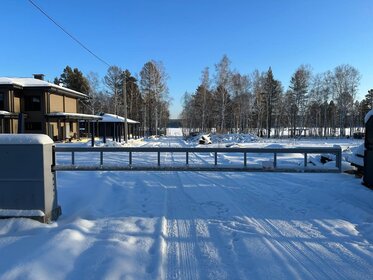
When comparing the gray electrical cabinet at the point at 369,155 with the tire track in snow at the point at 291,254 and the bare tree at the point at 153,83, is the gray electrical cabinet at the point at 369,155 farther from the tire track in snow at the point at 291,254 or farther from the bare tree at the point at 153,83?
the bare tree at the point at 153,83

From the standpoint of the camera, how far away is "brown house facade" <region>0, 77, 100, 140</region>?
36531 millimetres

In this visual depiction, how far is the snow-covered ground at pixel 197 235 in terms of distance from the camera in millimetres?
4102

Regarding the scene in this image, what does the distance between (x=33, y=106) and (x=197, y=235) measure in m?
38.8

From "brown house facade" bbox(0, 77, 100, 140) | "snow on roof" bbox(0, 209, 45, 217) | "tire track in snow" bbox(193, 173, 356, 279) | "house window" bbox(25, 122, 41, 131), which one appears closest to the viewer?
"tire track in snow" bbox(193, 173, 356, 279)

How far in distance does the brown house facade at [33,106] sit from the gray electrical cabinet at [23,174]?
3172cm

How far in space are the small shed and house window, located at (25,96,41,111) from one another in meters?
8.86

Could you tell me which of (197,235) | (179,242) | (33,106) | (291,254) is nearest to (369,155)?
(291,254)

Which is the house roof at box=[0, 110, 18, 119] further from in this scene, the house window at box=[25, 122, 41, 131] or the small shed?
the small shed

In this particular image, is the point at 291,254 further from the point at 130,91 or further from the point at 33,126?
the point at 130,91

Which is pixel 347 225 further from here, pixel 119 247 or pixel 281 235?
pixel 119 247

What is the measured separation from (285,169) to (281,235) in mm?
3866

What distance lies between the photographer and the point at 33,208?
5.93 meters

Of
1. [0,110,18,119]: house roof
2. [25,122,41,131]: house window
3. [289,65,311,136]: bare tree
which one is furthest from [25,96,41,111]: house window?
[289,65,311,136]: bare tree

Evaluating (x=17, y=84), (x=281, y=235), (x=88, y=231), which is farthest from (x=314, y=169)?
(x=17, y=84)
